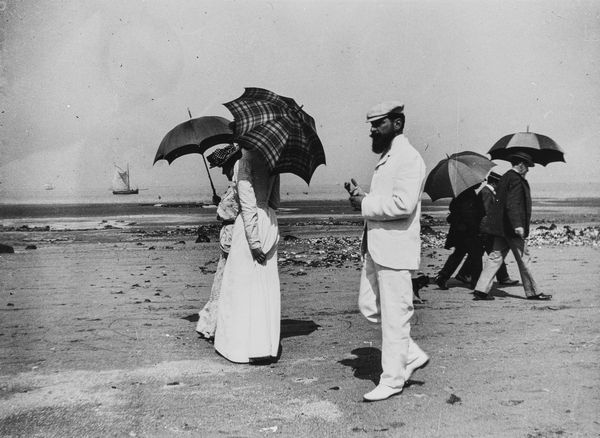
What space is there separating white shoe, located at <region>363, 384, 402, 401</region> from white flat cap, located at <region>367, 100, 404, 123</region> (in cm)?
187

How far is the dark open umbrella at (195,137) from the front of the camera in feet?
21.6

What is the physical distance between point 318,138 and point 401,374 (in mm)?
2216

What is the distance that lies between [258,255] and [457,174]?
185 inches

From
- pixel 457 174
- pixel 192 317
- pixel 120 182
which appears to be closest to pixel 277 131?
pixel 192 317

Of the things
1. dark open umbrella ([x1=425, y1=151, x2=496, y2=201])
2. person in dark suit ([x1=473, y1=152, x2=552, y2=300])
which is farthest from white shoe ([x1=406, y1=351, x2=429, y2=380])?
dark open umbrella ([x1=425, y1=151, x2=496, y2=201])

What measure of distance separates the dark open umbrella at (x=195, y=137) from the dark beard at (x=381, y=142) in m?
2.45

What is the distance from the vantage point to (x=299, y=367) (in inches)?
207

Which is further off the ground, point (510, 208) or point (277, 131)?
point (277, 131)

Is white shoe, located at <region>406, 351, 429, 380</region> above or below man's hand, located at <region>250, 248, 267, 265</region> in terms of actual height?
below

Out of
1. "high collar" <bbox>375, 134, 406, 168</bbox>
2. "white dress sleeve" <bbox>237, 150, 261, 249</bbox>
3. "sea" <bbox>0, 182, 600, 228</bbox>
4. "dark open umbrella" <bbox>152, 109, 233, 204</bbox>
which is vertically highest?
"dark open umbrella" <bbox>152, 109, 233, 204</bbox>

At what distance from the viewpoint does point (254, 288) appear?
17.9ft

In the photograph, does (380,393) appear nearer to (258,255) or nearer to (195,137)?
(258,255)

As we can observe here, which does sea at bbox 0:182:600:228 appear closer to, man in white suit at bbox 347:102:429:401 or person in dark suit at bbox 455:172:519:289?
person in dark suit at bbox 455:172:519:289

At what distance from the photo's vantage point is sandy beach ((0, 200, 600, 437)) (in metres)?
3.96
